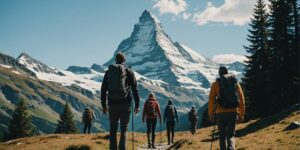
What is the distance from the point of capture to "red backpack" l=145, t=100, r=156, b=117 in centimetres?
2231

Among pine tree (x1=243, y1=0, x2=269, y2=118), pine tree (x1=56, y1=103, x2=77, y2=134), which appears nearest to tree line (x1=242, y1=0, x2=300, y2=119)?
pine tree (x1=243, y1=0, x2=269, y2=118)

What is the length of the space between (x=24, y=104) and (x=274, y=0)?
54.7 metres

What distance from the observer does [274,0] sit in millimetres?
52938

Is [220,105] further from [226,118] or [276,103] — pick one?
[276,103]

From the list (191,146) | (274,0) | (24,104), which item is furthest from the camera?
(24,104)

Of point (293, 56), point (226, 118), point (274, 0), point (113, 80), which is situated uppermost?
point (274, 0)

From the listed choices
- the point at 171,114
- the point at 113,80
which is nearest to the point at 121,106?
the point at 113,80

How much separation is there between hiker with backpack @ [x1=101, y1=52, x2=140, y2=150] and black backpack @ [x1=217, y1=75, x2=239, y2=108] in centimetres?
270

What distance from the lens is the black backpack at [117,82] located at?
483 inches

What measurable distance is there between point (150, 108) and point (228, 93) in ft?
32.7

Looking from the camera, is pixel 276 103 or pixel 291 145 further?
pixel 276 103

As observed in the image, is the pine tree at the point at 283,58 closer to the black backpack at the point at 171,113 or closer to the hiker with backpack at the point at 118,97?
the black backpack at the point at 171,113

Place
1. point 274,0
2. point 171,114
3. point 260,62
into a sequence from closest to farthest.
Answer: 1. point 171,114
2. point 274,0
3. point 260,62

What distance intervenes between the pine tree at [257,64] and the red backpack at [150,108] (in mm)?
36257
